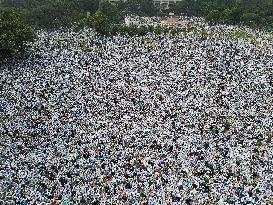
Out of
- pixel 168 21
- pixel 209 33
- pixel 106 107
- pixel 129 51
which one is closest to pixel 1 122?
pixel 106 107

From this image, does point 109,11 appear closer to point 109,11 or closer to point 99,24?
point 109,11

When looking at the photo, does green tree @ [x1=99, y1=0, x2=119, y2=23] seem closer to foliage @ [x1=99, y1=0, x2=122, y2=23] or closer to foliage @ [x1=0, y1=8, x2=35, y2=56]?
foliage @ [x1=99, y1=0, x2=122, y2=23]

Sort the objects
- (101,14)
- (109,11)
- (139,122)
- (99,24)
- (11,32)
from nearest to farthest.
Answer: (139,122), (11,32), (99,24), (101,14), (109,11)

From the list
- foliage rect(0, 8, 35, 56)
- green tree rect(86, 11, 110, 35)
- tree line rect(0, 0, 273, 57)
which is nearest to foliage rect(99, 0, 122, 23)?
tree line rect(0, 0, 273, 57)

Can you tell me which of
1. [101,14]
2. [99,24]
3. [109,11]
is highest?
[101,14]

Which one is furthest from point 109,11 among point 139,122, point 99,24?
point 139,122

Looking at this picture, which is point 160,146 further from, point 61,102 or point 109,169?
point 61,102
